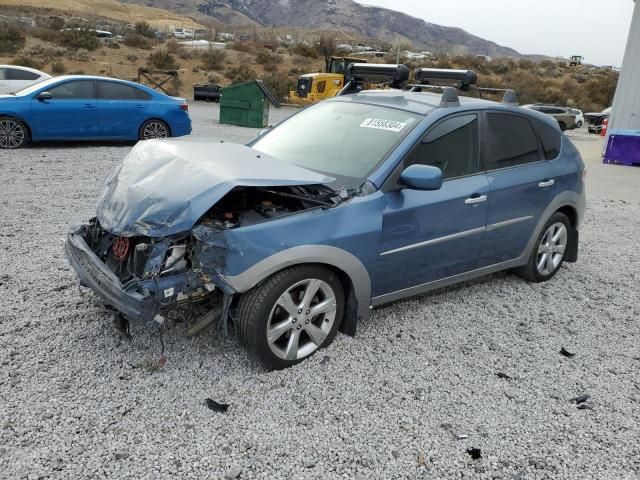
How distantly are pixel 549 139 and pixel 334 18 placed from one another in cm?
16081

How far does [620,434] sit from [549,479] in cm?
67

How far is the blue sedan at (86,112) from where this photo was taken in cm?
1002

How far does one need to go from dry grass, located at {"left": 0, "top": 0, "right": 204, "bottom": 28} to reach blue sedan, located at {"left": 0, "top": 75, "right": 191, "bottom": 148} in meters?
69.4

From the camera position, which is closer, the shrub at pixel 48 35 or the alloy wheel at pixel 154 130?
the alloy wheel at pixel 154 130

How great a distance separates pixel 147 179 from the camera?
11.4ft

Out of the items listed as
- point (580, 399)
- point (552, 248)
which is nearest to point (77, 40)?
point (552, 248)

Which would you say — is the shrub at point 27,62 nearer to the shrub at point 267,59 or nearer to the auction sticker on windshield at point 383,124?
the shrub at point 267,59

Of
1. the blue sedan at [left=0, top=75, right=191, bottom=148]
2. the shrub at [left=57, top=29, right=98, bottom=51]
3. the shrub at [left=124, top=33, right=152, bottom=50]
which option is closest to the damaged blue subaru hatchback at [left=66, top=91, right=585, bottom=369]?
the blue sedan at [left=0, top=75, right=191, bottom=148]

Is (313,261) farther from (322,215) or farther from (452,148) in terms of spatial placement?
(452,148)

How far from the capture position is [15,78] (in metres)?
14.6

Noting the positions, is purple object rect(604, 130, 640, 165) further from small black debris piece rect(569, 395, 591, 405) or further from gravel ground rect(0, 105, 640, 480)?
A: small black debris piece rect(569, 395, 591, 405)

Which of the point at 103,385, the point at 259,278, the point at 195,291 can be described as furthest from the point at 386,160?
the point at 103,385

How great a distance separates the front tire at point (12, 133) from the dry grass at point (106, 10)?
70.2 meters

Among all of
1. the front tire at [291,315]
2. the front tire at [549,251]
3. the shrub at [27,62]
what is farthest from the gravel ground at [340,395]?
the shrub at [27,62]
